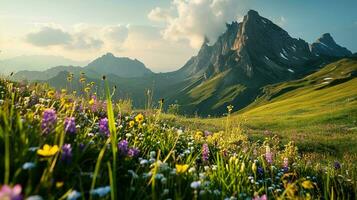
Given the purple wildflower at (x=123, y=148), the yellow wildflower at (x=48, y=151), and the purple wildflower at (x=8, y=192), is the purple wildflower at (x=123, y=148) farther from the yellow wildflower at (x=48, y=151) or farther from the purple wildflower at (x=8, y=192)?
the purple wildflower at (x=8, y=192)

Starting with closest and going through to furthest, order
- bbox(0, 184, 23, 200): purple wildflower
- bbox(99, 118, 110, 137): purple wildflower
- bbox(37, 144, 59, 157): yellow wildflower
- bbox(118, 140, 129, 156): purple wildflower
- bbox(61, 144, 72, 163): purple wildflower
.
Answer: bbox(0, 184, 23, 200): purple wildflower
bbox(37, 144, 59, 157): yellow wildflower
bbox(61, 144, 72, 163): purple wildflower
bbox(118, 140, 129, 156): purple wildflower
bbox(99, 118, 110, 137): purple wildflower

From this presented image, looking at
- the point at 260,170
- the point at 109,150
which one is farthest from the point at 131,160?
the point at 260,170

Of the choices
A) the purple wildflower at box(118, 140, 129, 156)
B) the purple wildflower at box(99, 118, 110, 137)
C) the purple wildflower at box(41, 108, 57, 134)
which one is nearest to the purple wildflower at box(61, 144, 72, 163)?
the purple wildflower at box(41, 108, 57, 134)

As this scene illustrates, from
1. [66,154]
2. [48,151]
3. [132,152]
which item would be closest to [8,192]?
[48,151]

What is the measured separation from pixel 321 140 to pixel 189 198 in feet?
71.5

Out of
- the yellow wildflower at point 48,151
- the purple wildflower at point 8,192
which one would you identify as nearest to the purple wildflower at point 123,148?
the yellow wildflower at point 48,151

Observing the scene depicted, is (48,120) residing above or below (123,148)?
above

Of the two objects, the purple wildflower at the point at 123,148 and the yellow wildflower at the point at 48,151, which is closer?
the yellow wildflower at the point at 48,151

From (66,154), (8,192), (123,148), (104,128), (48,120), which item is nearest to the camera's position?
(8,192)

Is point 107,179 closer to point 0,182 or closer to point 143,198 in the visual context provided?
point 143,198

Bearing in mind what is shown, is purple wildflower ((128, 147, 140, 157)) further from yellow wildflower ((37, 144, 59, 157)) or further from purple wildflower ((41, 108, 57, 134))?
yellow wildflower ((37, 144, 59, 157))

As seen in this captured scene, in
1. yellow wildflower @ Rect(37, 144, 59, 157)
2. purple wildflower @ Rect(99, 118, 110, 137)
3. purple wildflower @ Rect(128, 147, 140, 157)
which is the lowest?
purple wildflower @ Rect(128, 147, 140, 157)

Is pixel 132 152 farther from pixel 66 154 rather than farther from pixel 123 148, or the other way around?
pixel 66 154

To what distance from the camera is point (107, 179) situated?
4.22 m
